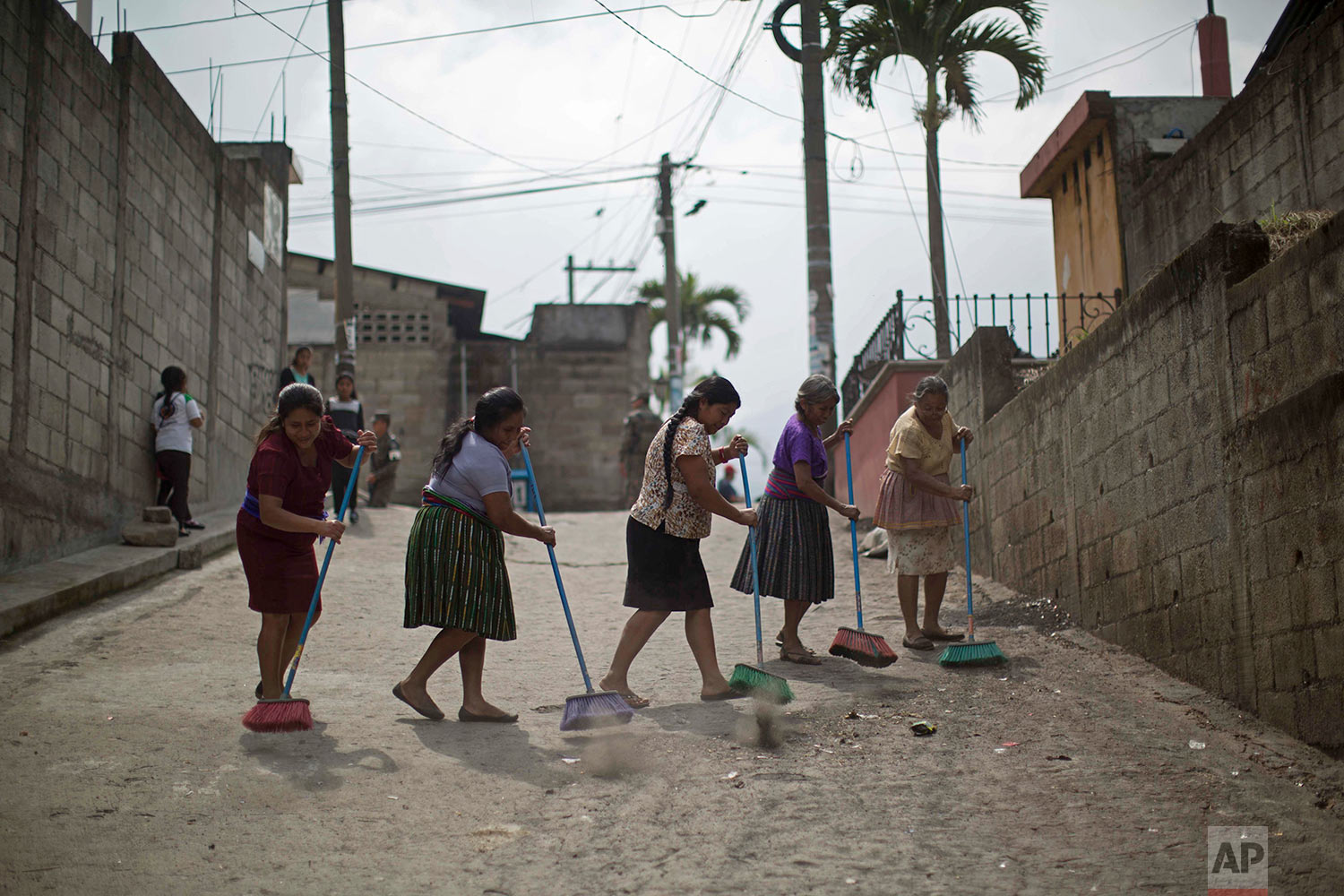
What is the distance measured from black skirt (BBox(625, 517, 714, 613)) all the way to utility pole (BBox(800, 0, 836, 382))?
19.9 ft

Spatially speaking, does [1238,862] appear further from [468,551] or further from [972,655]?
[468,551]

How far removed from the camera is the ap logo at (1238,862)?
323 centimetres

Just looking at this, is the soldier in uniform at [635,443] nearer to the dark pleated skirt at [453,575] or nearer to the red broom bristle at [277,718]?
the dark pleated skirt at [453,575]

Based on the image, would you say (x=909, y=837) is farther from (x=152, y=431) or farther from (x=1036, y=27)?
(x=1036, y=27)

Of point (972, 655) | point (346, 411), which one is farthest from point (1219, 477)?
point (346, 411)

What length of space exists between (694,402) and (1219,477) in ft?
7.54

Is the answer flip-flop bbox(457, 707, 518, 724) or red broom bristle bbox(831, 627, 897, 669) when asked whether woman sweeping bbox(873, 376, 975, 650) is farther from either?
flip-flop bbox(457, 707, 518, 724)

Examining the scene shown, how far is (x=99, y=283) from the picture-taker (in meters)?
8.98

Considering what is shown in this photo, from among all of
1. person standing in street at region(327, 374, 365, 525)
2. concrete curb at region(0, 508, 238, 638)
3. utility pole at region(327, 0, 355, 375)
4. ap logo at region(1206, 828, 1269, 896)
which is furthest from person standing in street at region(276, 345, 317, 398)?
ap logo at region(1206, 828, 1269, 896)

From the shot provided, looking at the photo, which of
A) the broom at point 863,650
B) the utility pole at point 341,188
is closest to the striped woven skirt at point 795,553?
the broom at point 863,650

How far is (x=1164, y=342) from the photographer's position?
556 cm

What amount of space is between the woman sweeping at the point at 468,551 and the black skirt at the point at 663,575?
647 mm

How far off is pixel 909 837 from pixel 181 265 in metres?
9.52

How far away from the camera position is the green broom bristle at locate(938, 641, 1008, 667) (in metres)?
5.96
